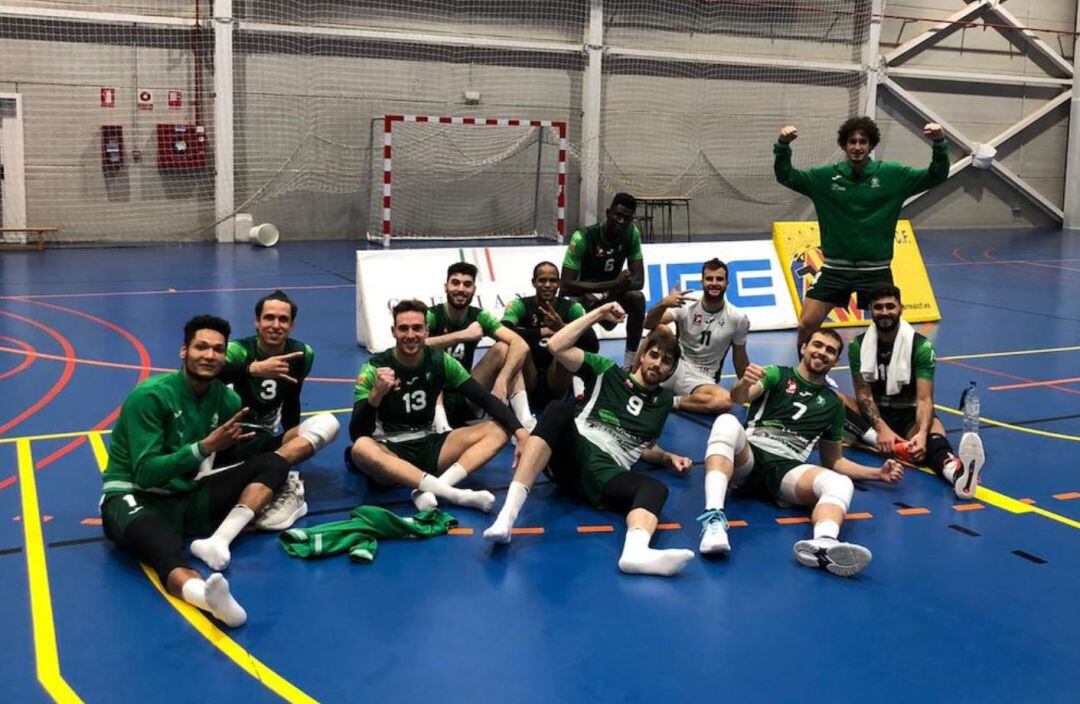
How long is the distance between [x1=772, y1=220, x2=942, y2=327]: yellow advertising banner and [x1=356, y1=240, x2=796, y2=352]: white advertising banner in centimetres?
14

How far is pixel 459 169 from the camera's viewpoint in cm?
2100

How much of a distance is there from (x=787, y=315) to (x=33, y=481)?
8792mm

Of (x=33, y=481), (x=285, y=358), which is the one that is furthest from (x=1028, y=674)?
(x=33, y=481)

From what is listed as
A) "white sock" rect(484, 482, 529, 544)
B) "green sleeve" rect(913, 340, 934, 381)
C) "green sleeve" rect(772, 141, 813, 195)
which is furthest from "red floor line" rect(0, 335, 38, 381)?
"green sleeve" rect(913, 340, 934, 381)

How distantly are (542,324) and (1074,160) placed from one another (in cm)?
2352

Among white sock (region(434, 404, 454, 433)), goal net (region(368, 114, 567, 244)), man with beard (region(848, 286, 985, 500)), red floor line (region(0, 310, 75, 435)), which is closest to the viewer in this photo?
white sock (region(434, 404, 454, 433))

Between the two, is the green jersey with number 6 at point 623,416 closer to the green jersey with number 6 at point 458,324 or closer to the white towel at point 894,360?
the green jersey with number 6 at point 458,324

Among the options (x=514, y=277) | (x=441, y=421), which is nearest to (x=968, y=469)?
(x=441, y=421)

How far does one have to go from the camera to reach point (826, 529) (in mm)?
5391

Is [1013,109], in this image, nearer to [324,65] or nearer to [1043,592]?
[324,65]

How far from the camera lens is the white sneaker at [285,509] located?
5.50 metres

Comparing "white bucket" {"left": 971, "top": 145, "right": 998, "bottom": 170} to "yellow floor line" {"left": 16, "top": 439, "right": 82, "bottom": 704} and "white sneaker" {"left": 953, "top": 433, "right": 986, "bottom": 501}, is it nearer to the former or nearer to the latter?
"white sneaker" {"left": 953, "top": 433, "right": 986, "bottom": 501}

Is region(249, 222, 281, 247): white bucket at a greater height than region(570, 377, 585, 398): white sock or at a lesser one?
greater

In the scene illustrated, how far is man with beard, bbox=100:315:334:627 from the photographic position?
16.0ft
